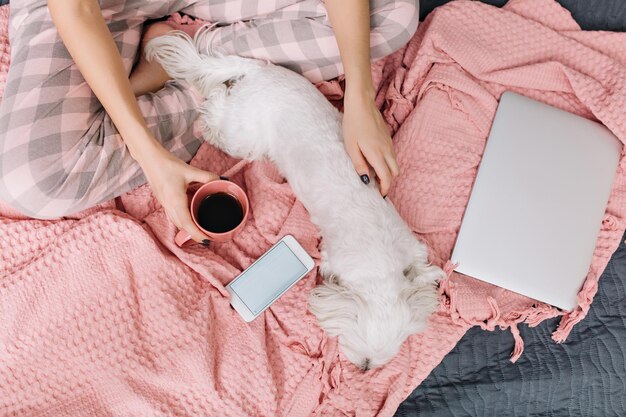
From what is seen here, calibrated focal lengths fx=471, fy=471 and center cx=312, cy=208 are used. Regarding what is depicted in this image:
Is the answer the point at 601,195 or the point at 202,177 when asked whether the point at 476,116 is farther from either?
the point at 202,177

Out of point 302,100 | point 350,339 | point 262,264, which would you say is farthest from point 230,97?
point 350,339

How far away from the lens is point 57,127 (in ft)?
3.41

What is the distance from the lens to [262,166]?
49.0 inches

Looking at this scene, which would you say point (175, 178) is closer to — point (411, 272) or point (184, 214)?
point (184, 214)

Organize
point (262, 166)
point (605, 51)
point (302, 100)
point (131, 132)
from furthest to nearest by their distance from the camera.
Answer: point (605, 51) → point (262, 166) → point (302, 100) → point (131, 132)

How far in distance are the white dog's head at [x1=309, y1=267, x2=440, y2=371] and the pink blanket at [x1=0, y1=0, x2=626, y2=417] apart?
15 cm

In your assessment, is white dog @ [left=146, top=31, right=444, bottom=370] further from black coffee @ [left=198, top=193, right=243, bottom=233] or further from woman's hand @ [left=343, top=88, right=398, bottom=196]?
black coffee @ [left=198, top=193, right=243, bottom=233]

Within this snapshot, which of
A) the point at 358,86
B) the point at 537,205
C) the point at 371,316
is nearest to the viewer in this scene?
the point at 371,316

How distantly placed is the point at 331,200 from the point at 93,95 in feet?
2.03

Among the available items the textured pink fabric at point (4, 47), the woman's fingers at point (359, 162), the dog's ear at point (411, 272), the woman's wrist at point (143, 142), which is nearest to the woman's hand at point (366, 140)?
the woman's fingers at point (359, 162)

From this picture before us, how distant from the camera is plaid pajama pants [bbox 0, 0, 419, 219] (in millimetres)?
1027

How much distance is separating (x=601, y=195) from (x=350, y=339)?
2.61ft

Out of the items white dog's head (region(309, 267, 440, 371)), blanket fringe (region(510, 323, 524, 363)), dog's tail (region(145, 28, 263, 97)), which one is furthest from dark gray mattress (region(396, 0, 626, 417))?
dog's tail (region(145, 28, 263, 97))

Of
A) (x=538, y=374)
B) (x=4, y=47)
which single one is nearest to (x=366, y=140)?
(x=538, y=374)
